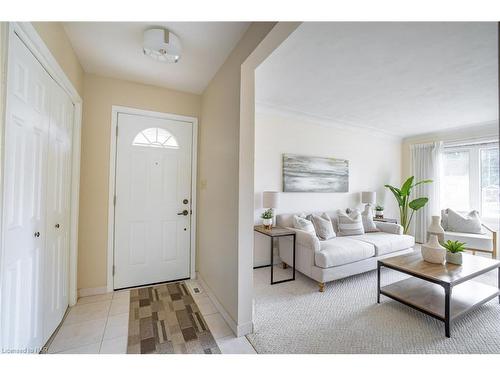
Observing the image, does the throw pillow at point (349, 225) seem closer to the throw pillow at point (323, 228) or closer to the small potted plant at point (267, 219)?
the throw pillow at point (323, 228)

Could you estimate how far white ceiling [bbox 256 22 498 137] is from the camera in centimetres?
173

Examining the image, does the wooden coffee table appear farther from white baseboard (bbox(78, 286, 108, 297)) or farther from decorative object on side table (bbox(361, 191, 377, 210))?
white baseboard (bbox(78, 286, 108, 297))

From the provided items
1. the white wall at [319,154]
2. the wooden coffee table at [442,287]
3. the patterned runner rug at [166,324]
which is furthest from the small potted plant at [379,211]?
the patterned runner rug at [166,324]

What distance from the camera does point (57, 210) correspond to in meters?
1.63

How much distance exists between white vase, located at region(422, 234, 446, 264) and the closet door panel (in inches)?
128

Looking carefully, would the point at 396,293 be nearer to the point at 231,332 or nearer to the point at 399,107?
the point at 231,332

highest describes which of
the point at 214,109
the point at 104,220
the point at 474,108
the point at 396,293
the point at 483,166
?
the point at 474,108

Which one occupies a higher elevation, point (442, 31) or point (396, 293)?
point (442, 31)

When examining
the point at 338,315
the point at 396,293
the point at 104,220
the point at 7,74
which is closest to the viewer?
the point at 7,74

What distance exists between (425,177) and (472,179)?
0.70m

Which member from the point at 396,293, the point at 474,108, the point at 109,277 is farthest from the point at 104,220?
the point at 474,108

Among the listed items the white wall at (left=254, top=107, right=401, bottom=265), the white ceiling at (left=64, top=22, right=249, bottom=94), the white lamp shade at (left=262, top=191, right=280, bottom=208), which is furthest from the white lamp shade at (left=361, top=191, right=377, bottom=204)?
the white ceiling at (left=64, top=22, right=249, bottom=94)
